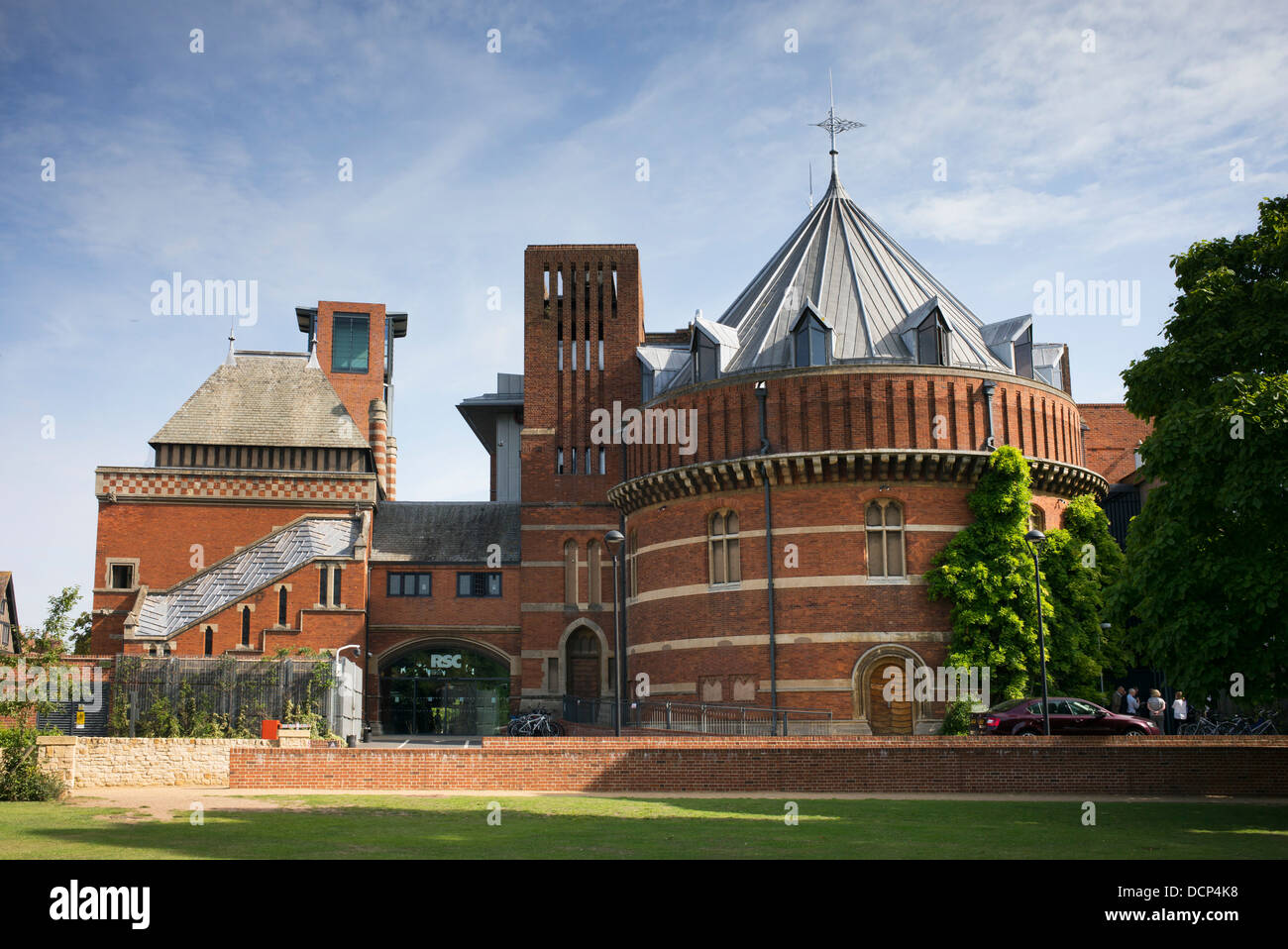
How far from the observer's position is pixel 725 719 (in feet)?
104

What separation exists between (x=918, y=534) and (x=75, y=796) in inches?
866

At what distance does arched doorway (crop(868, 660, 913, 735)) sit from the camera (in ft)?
105

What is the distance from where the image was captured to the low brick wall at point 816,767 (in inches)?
884

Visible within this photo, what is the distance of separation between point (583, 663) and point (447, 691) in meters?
5.18

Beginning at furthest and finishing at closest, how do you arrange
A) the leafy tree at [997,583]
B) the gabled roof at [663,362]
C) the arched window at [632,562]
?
the gabled roof at [663,362], the arched window at [632,562], the leafy tree at [997,583]

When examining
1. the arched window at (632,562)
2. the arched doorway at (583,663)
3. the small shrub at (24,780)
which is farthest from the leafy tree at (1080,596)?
the small shrub at (24,780)

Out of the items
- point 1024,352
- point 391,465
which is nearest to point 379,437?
point 391,465

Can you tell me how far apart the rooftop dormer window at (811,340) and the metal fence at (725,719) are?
10307 mm

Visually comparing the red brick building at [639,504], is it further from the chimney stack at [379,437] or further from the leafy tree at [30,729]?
the leafy tree at [30,729]

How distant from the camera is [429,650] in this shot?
142 ft

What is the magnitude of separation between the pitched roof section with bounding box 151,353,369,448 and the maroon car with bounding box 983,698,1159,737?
2907cm

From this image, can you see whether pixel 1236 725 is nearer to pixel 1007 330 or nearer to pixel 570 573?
pixel 1007 330
